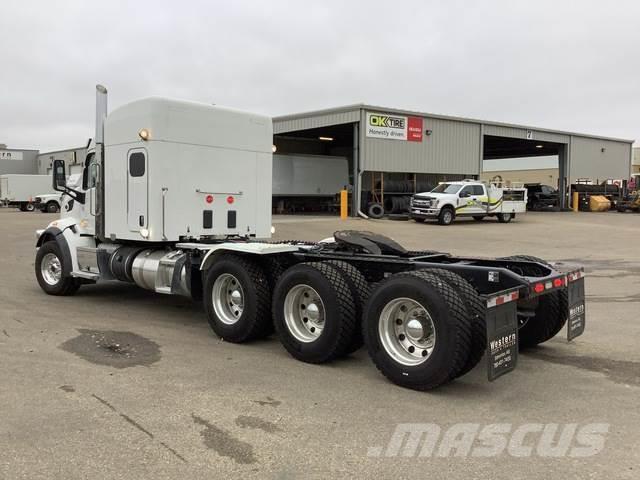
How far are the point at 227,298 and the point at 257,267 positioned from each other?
2.10 ft

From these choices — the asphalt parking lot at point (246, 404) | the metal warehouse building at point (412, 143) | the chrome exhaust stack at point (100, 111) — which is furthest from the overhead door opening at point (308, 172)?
the asphalt parking lot at point (246, 404)

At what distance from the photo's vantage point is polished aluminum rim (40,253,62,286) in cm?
960

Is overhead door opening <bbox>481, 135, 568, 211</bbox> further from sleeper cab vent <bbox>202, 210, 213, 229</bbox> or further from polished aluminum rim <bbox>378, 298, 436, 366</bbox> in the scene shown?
polished aluminum rim <bbox>378, 298, 436, 366</bbox>

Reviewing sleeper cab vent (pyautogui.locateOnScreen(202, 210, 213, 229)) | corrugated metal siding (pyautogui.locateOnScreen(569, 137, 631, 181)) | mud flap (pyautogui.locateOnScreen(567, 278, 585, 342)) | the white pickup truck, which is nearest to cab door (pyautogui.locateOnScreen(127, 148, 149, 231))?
sleeper cab vent (pyautogui.locateOnScreen(202, 210, 213, 229))

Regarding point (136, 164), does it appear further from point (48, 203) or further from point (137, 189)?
point (48, 203)

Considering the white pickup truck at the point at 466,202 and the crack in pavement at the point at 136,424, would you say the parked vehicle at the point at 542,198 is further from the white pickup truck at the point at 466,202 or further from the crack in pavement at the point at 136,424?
the crack in pavement at the point at 136,424

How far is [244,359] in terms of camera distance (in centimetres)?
604

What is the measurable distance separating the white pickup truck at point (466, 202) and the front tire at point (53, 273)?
21.4 metres

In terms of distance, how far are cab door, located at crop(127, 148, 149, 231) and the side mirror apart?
158 centimetres

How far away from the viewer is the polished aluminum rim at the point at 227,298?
680cm

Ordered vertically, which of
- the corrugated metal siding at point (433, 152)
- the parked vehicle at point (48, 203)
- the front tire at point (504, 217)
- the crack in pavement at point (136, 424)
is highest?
the corrugated metal siding at point (433, 152)

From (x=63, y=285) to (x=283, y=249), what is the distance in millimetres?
4688

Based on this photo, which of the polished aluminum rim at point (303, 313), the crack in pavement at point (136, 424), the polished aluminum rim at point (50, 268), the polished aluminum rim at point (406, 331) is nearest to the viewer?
the crack in pavement at point (136, 424)

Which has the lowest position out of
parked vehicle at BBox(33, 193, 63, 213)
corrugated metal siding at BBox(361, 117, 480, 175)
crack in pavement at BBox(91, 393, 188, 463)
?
crack in pavement at BBox(91, 393, 188, 463)
